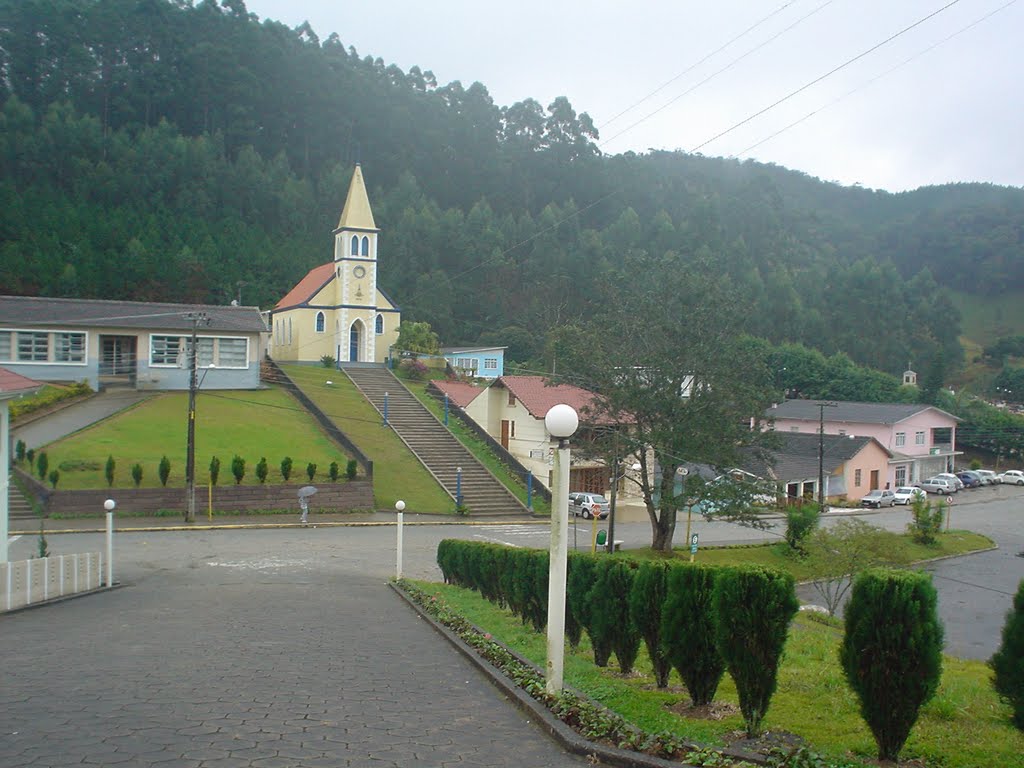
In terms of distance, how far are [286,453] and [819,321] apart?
225 feet

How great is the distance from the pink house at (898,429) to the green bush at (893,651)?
49.9 metres

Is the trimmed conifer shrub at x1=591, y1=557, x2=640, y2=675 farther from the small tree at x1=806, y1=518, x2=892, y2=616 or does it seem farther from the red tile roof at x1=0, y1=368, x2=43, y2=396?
the small tree at x1=806, y1=518, x2=892, y2=616

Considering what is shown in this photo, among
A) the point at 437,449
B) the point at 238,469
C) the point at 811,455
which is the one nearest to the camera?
the point at 238,469

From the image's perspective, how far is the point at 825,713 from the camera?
6.16 meters

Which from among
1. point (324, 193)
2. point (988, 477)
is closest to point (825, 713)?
point (988, 477)

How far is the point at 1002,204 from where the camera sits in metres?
146

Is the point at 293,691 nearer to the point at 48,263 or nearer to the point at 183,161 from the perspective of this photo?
the point at 48,263

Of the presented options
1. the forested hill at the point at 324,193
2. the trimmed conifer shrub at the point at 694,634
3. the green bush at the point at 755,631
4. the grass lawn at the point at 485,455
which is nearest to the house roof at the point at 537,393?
the grass lawn at the point at 485,455

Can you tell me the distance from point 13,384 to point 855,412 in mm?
54557

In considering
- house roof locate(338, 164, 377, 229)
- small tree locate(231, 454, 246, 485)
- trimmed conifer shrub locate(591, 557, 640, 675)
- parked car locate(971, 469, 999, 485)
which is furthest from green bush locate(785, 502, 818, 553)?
parked car locate(971, 469, 999, 485)

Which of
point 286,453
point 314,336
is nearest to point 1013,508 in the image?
point 286,453

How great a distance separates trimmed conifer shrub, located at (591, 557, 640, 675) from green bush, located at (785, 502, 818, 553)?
918 inches

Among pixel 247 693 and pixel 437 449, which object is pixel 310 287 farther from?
pixel 247 693

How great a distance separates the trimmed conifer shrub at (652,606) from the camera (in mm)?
6910
